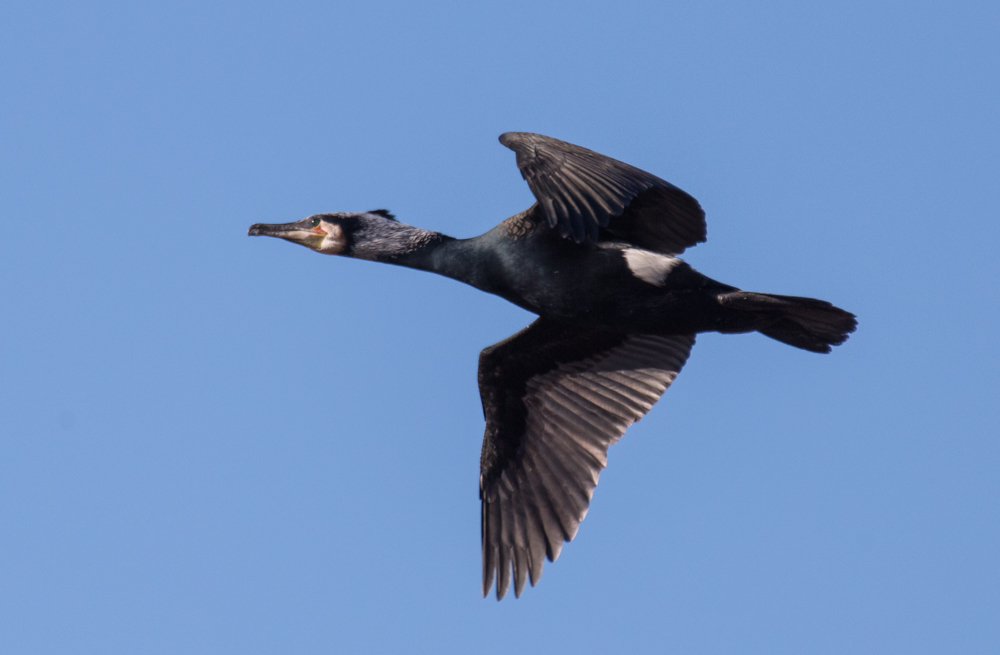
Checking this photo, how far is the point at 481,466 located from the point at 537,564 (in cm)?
86

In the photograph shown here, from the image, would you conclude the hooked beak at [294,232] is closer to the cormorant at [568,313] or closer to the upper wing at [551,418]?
the cormorant at [568,313]

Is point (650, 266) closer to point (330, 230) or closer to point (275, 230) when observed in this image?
point (330, 230)

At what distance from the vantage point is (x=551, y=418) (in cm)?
865

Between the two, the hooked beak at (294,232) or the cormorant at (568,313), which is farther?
the hooked beak at (294,232)

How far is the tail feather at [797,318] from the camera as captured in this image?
7.21 m

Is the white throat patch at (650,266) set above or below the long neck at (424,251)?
below

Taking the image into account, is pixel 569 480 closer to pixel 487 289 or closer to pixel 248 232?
pixel 487 289

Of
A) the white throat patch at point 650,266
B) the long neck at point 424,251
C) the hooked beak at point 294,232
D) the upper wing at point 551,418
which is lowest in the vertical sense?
the upper wing at point 551,418

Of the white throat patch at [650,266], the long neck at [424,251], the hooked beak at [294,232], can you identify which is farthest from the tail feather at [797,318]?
the hooked beak at [294,232]

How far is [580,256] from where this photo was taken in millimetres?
7539

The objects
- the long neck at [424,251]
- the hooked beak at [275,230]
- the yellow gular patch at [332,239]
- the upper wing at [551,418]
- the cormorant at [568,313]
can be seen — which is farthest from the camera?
the hooked beak at [275,230]

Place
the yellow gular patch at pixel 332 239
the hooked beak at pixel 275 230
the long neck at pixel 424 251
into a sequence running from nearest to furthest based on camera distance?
the long neck at pixel 424 251
the yellow gular patch at pixel 332 239
the hooked beak at pixel 275 230

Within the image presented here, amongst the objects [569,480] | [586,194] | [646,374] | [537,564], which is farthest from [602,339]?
[586,194]

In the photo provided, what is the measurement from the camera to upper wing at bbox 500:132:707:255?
21.2 ft
